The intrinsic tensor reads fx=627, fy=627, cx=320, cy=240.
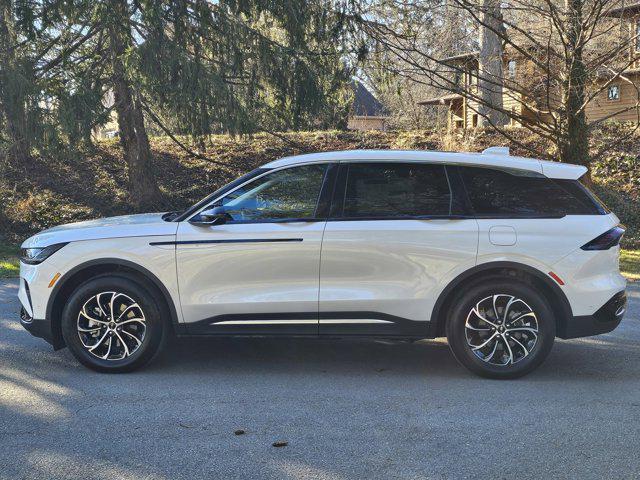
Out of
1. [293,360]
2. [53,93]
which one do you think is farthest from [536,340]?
[53,93]

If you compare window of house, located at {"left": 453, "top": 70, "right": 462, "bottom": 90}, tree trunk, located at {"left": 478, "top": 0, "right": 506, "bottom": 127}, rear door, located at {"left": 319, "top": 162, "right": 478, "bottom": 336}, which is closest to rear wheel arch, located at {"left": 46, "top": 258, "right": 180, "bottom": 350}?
rear door, located at {"left": 319, "top": 162, "right": 478, "bottom": 336}

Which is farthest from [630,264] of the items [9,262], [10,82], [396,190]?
[10,82]

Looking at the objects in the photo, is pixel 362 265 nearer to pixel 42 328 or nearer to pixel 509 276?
pixel 509 276

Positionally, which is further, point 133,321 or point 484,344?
point 133,321

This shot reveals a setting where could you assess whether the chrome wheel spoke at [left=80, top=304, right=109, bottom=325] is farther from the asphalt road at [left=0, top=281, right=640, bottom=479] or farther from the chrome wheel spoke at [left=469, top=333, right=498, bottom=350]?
the chrome wheel spoke at [left=469, top=333, right=498, bottom=350]

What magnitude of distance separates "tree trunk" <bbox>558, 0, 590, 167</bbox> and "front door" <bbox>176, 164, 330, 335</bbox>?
687cm

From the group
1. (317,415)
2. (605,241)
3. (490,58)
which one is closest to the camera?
(317,415)

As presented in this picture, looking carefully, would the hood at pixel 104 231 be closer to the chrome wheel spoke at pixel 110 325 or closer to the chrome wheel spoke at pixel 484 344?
the chrome wheel spoke at pixel 110 325

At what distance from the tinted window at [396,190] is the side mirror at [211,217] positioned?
0.99 metres

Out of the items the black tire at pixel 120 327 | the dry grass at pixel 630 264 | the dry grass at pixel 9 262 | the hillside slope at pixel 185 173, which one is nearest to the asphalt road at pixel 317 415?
the black tire at pixel 120 327

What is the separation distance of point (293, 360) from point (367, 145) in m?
13.6

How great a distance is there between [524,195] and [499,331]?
3.70 feet

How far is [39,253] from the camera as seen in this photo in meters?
5.26

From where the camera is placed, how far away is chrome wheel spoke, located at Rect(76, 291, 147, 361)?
516cm
